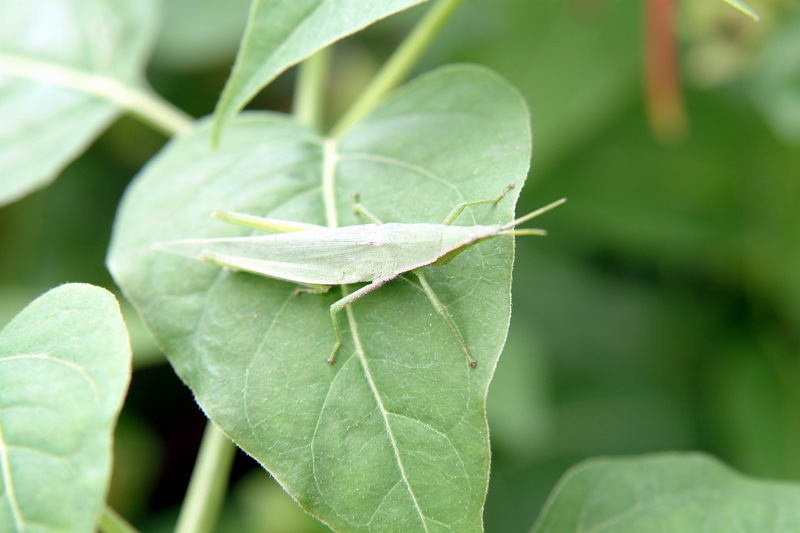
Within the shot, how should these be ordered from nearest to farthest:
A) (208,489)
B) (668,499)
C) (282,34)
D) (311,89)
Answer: (282,34) < (668,499) < (208,489) < (311,89)

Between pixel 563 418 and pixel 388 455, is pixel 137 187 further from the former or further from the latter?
pixel 563 418

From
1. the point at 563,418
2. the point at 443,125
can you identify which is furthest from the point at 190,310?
the point at 563,418

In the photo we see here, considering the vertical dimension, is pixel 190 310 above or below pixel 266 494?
above

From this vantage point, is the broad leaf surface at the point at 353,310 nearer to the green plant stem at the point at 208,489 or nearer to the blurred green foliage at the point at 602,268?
the green plant stem at the point at 208,489

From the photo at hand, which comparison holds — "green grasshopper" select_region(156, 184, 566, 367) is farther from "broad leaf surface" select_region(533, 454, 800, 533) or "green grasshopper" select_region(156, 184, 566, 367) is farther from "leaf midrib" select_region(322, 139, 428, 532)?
"broad leaf surface" select_region(533, 454, 800, 533)

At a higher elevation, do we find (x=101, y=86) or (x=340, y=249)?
(x=101, y=86)

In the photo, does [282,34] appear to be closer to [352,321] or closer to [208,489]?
[352,321]

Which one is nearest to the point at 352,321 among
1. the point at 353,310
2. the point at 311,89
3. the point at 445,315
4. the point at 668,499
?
the point at 353,310
